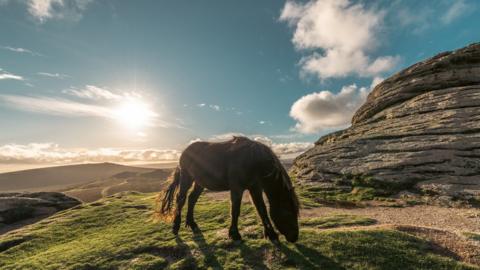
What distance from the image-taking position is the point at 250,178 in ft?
33.9

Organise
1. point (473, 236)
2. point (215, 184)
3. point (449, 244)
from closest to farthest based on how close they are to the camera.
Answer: point (449, 244)
point (473, 236)
point (215, 184)

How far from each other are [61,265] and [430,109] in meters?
38.9

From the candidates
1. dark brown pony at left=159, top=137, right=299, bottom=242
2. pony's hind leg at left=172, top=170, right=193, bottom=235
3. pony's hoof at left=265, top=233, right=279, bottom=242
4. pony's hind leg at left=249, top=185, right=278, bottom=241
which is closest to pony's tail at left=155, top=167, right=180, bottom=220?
pony's hind leg at left=172, top=170, right=193, bottom=235

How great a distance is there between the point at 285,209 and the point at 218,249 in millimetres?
3158

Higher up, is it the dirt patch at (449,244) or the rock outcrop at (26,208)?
the dirt patch at (449,244)

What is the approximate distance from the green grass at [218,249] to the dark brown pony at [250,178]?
0.89 meters

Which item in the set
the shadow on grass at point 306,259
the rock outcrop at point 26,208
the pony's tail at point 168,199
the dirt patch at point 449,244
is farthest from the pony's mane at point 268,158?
the rock outcrop at point 26,208

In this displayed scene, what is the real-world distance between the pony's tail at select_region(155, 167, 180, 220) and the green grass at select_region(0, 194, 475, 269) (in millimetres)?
910

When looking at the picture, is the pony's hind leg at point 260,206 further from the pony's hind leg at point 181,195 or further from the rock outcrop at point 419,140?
the rock outcrop at point 419,140

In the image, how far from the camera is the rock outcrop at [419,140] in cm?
A: 2294

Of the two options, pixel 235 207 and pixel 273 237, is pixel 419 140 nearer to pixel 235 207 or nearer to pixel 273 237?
pixel 273 237

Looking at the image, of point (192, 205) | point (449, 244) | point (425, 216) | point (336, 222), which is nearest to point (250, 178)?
point (192, 205)

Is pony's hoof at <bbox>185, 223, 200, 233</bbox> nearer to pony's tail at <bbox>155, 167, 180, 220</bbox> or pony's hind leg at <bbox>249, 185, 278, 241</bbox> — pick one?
pony's tail at <bbox>155, 167, 180, 220</bbox>

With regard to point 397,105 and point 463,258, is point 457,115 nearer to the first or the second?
point 397,105
